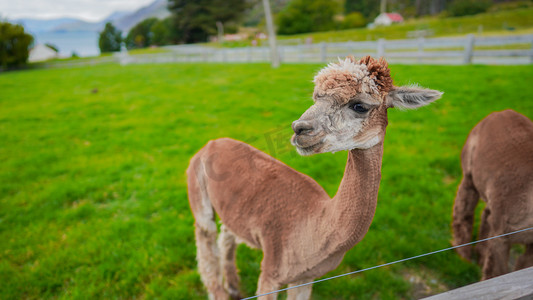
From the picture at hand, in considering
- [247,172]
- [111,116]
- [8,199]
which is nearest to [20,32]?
[111,116]

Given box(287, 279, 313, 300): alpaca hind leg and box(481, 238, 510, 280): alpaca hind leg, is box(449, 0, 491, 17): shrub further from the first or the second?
box(287, 279, 313, 300): alpaca hind leg

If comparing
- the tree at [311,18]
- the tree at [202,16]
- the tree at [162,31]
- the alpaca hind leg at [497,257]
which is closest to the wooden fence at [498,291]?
the alpaca hind leg at [497,257]

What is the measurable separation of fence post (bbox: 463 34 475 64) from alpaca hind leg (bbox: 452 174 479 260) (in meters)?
7.82

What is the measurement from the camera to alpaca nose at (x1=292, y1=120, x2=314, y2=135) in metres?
1.02

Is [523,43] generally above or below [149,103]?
above

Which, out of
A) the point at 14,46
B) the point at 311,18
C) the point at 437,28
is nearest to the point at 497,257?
the point at 311,18

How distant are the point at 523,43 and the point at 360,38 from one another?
990cm

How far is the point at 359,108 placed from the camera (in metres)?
1.10

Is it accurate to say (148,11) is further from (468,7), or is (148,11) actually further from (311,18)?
(468,7)

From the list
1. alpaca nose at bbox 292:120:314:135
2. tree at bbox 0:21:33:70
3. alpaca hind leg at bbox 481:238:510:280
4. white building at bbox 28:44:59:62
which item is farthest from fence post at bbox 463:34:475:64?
white building at bbox 28:44:59:62

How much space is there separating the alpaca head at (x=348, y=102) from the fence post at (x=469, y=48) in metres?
9.50

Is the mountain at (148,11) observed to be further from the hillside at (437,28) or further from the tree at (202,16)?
the hillside at (437,28)

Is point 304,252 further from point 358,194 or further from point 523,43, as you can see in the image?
point 523,43

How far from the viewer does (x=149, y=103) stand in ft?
21.5
